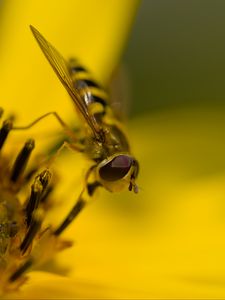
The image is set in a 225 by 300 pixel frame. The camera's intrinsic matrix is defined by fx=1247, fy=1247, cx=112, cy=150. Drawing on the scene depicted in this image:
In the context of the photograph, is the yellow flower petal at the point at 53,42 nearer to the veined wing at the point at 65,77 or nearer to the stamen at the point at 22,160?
the stamen at the point at 22,160

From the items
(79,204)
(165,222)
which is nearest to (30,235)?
(79,204)

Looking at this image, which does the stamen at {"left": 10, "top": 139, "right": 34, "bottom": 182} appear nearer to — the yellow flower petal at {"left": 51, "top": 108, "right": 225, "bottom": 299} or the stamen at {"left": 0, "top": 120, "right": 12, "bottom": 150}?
the stamen at {"left": 0, "top": 120, "right": 12, "bottom": 150}

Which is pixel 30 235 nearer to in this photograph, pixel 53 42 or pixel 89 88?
pixel 89 88

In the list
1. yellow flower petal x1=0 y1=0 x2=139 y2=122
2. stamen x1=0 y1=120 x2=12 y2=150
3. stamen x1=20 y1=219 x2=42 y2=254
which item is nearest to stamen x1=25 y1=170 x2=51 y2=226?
stamen x1=20 y1=219 x2=42 y2=254

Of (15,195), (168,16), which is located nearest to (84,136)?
(15,195)

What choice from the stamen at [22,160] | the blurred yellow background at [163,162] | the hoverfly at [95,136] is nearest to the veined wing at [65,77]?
the hoverfly at [95,136]

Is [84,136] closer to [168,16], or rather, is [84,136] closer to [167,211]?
[167,211]
